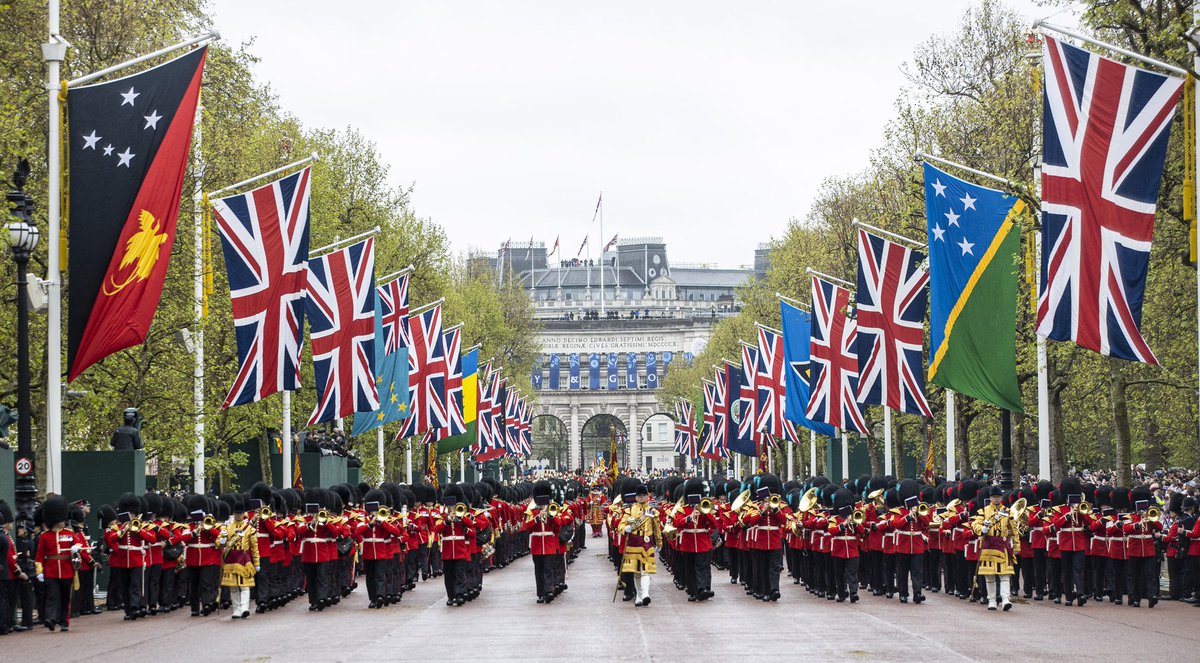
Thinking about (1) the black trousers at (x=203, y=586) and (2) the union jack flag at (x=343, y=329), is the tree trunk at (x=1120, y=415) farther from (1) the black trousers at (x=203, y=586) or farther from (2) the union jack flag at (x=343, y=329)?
(1) the black trousers at (x=203, y=586)

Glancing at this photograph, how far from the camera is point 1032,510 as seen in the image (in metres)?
24.9

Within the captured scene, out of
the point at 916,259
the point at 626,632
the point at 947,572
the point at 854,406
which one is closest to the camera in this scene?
the point at 626,632

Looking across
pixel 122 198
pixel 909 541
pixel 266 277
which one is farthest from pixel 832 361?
pixel 122 198

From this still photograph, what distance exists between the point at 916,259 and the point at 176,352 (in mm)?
15279

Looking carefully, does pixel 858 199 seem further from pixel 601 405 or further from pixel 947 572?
pixel 601 405

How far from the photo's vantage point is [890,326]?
32031mm

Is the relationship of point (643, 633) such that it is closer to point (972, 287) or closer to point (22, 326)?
point (22, 326)

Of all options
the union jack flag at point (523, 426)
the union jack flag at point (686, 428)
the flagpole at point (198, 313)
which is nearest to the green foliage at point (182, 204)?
the flagpole at point (198, 313)

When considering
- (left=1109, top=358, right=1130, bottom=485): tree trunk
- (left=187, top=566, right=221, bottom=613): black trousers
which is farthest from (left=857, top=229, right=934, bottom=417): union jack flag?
(left=187, top=566, right=221, bottom=613): black trousers

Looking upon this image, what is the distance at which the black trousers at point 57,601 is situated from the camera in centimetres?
2105

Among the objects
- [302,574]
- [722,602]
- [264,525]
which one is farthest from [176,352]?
[722,602]

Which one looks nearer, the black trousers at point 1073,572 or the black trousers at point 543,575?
the black trousers at point 1073,572

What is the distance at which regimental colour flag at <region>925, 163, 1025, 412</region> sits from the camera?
28016 mm

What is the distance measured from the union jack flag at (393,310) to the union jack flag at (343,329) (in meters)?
5.19
